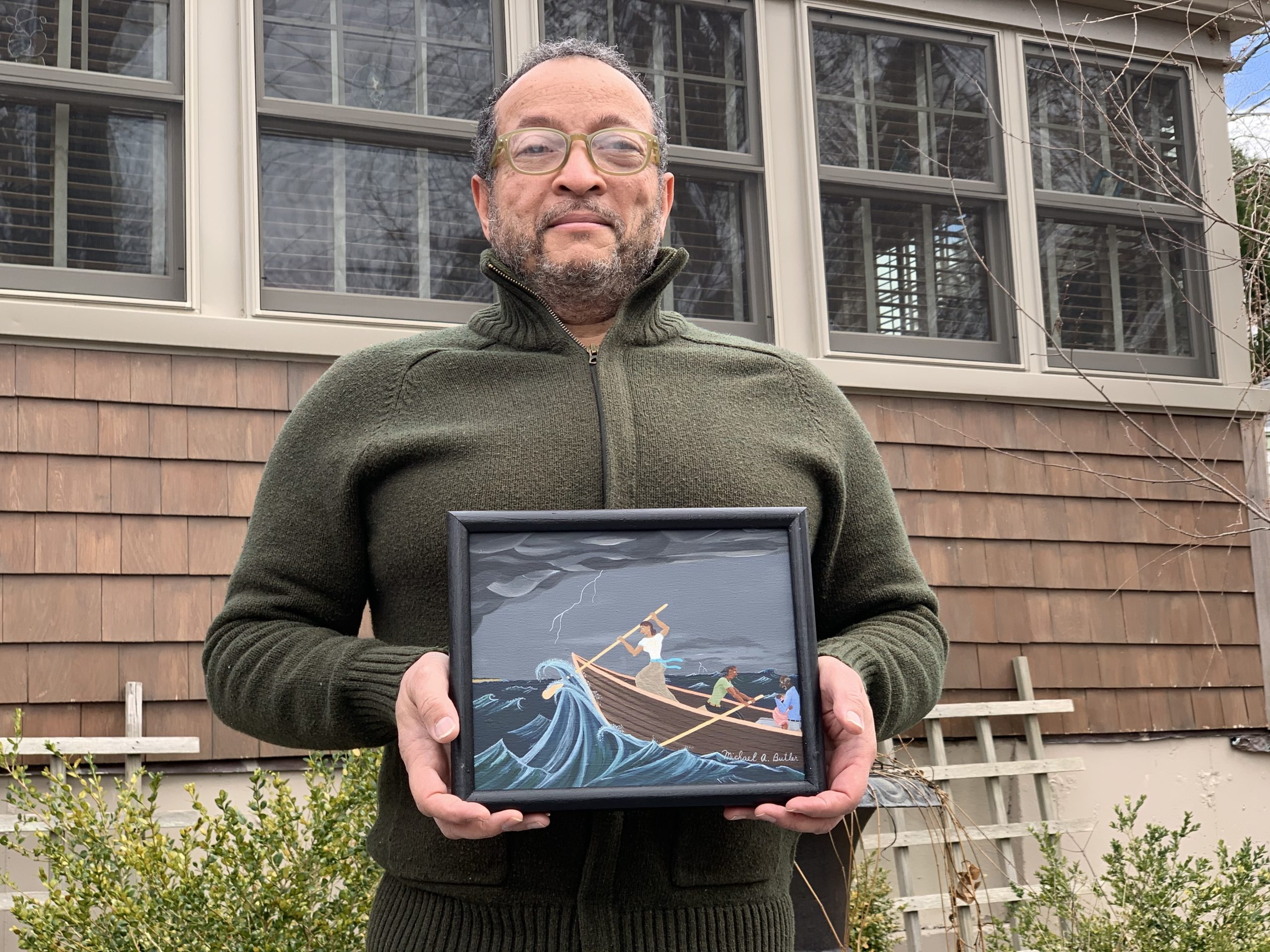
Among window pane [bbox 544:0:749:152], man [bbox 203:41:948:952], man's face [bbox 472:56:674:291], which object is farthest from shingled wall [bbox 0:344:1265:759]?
man's face [bbox 472:56:674:291]

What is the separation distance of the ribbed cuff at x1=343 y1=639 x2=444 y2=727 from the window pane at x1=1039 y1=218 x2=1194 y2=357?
4.86 meters

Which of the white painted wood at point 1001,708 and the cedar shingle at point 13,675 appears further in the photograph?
the white painted wood at point 1001,708

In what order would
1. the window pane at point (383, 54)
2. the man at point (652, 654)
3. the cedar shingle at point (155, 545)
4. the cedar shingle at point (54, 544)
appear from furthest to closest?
the window pane at point (383, 54)
the cedar shingle at point (155, 545)
the cedar shingle at point (54, 544)
the man at point (652, 654)

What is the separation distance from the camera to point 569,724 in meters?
1.27

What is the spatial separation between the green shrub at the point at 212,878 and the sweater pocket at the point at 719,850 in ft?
5.64

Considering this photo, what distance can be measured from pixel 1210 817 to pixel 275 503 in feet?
16.5

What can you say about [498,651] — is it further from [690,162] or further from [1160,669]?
[1160,669]

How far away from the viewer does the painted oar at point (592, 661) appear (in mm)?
1281

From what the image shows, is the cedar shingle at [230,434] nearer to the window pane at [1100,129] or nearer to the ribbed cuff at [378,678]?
the ribbed cuff at [378,678]

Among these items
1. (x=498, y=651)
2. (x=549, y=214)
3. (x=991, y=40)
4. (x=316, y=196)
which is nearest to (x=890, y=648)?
(x=498, y=651)

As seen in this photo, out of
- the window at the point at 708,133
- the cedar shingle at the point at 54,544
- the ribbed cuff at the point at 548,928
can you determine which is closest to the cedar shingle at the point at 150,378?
the cedar shingle at the point at 54,544

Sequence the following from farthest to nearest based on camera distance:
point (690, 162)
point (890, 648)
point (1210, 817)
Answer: point (1210, 817) < point (690, 162) < point (890, 648)

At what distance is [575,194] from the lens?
159cm

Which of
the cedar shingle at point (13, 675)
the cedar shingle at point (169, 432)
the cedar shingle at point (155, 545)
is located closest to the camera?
the cedar shingle at point (13, 675)
